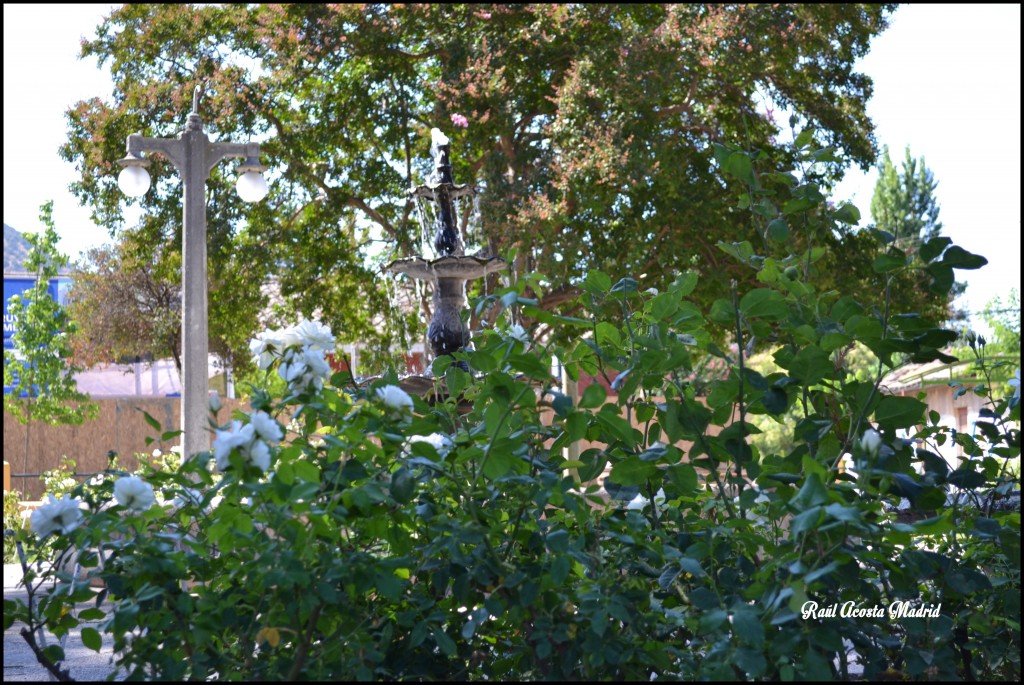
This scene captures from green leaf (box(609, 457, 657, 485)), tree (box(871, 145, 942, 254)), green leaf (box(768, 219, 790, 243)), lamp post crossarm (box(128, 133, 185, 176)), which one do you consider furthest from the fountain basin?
tree (box(871, 145, 942, 254))

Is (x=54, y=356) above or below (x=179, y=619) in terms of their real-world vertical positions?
above

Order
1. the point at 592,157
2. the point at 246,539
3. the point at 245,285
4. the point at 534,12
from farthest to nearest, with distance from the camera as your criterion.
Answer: the point at 245,285
the point at 534,12
the point at 592,157
the point at 246,539

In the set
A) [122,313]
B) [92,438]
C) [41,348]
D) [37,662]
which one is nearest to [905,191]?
[122,313]

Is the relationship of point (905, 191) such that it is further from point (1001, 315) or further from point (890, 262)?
point (890, 262)

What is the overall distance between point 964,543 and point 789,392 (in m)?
0.69

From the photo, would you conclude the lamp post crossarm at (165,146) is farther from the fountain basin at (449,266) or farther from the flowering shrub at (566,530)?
the flowering shrub at (566,530)

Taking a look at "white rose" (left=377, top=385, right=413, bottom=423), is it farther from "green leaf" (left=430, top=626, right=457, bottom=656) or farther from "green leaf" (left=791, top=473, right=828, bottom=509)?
"green leaf" (left=791, top=473, right=828, bottom=509)

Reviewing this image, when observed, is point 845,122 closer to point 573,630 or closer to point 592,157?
point 592,157

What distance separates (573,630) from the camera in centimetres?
145

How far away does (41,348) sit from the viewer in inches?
509

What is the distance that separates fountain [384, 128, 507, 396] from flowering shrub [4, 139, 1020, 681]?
4642mm

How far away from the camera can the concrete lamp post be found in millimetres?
6516

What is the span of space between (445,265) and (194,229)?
1719 millimetres

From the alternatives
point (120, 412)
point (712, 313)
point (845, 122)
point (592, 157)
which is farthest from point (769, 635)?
point (120, 412)
